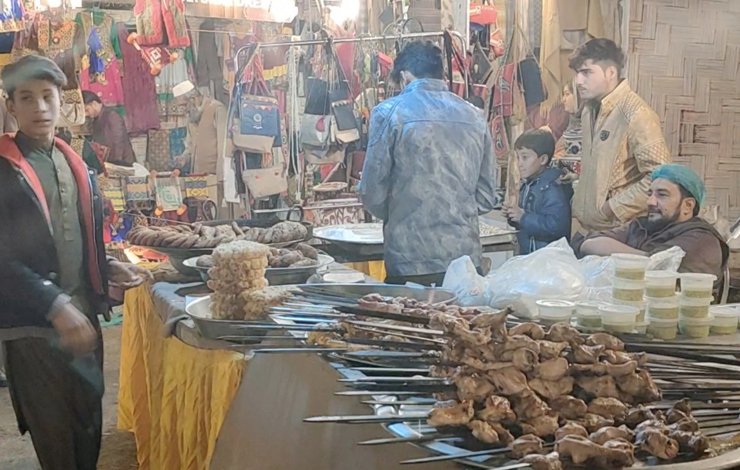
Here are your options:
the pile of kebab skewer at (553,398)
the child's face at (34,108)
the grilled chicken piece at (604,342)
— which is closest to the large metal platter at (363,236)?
the child's face at (34,108)

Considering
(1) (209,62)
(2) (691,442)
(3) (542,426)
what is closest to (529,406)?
(3) (542,426)

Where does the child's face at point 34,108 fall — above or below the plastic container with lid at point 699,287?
above

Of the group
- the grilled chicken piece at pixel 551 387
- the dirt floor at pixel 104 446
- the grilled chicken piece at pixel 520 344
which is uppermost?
the grilled chicken piece at pixel 520 344

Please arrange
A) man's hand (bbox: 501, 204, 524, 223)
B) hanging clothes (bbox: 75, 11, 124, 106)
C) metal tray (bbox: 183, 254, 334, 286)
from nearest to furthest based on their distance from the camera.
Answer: metal tray (bbox: 183, 254, 334, 286) < man's hand (bbox: 501, 204, 524, 223) < hanging clothes (bbox: 75, 11, 124, 106)

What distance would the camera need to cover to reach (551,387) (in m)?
1.27

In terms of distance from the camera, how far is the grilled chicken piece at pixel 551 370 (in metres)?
1.27

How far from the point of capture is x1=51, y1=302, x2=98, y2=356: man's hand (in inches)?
104

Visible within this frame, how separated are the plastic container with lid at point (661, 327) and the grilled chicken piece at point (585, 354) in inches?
23.2

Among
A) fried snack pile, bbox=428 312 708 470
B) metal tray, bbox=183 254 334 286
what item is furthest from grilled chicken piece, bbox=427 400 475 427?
metal tray, bbox=183 254 334 286

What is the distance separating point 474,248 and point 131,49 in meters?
3.65

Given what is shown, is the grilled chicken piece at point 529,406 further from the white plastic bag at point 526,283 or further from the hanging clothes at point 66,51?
the hanging clothes at point 66,51

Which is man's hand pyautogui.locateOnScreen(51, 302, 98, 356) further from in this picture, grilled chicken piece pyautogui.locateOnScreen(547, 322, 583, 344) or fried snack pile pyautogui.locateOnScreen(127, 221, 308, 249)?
grilled chicken piece pyautogui.locateOnScreen(547, 322, 583, 344)

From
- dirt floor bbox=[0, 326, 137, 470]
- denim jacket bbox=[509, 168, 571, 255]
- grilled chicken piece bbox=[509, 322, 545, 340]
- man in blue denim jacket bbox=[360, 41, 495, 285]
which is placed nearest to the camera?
grilled chicken piece bbox=[509, 322, 545, 340]

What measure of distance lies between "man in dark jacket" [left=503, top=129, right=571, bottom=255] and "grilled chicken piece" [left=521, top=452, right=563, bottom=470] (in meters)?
2.59
